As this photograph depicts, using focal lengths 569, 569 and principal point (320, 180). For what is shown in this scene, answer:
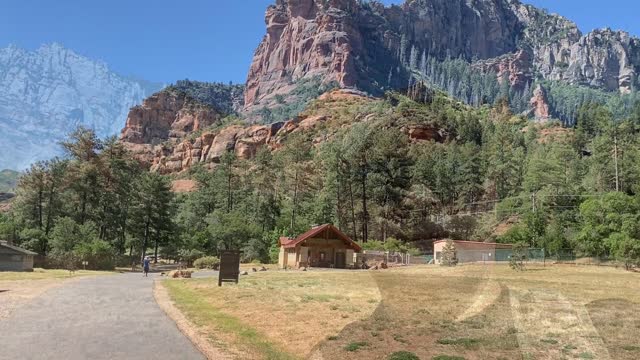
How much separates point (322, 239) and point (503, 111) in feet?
479

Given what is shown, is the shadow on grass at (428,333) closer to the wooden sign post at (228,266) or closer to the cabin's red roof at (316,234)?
the wooden sign post at (228,266)

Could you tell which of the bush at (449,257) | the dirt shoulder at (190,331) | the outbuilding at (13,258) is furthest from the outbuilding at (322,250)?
the dirt shoulder at (190,331)

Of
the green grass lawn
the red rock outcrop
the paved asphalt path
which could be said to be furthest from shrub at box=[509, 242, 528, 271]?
the red rock outcrop

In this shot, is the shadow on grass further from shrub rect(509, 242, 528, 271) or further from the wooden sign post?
shrub rect(509, 242, 528, 271)

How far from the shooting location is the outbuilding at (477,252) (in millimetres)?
62709

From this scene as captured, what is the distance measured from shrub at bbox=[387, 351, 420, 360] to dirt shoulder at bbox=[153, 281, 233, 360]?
12.2ft

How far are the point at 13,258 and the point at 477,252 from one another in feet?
161

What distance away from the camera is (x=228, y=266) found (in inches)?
1297

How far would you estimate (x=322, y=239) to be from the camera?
208 ft

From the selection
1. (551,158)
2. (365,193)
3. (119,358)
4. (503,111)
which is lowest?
(119,358)

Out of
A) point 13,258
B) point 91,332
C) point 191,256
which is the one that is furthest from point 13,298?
point 191,256

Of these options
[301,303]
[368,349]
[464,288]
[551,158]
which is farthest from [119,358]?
A: [551,158]

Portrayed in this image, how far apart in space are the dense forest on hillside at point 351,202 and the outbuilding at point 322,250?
34.0 feet

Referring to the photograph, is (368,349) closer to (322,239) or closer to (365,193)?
(322,239)
